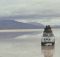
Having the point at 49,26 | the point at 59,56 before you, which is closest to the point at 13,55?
the point at 59,56

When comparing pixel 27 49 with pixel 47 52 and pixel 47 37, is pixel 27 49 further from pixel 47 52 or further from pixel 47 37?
pixel 47 52

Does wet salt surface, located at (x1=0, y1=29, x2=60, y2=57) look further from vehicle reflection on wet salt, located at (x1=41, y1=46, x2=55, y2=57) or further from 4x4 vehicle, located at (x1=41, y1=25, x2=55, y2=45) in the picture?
4x4 vehicle, located at (x1=41, y1=25, x2=55, y2=45)

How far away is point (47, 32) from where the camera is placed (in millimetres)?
10516

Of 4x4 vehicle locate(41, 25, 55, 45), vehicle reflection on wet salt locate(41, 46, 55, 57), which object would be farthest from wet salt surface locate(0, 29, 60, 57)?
4x4 vehicle locate(41, 25, 55, 45)

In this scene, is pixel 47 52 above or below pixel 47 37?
below

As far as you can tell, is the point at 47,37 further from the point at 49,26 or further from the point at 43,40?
the point at 49,26

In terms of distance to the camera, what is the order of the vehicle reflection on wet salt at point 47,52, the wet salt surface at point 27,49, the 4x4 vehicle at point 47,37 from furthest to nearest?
the 4x4 vehicle at point 47,37 < the wet salt surface at point 27,49 < the vehicle reflection on wet salt at point 47,52

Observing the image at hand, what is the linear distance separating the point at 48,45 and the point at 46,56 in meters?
2.36

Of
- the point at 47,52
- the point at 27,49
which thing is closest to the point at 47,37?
the point at 27,49

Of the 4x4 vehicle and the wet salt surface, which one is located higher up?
the 4x4 vehicle

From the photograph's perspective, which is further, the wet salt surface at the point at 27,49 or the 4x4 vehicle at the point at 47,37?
the 4x4 vehicle at the point at 47,37

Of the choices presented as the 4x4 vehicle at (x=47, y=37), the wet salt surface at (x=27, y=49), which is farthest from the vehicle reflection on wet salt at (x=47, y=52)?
the 4x4 vehicle at (x=47, y=37)

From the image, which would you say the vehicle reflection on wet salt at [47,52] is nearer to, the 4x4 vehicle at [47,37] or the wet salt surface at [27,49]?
the wet salt surface at [27,49]

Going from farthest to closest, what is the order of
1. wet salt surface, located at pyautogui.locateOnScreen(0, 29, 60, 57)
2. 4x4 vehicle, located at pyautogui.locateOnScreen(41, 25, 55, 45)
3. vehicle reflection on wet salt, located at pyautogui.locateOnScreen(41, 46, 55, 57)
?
4x4 vehicle, located at pyautogui.locateOnScreen(41, 25, 55, 45) < wet salt surface, located at pyautogui.locateOnScreen(0, 29, 60, 57) < vehicle reflection on wet salt, located at pyautogui.locateOnScreen(41, 46, 55, 57)
